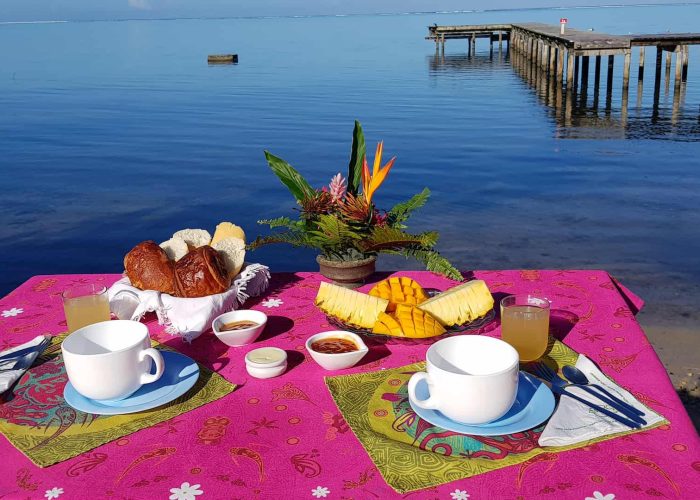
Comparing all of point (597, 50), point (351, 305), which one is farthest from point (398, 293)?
point (597, 50)

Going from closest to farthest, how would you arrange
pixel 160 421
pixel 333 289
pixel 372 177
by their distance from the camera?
pixel 160 421 → pixel 333 289 → pixel 372 177

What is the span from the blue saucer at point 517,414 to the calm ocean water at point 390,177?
6.28 metres

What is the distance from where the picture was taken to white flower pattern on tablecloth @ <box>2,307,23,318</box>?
285 centimetres

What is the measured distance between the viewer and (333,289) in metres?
2.59

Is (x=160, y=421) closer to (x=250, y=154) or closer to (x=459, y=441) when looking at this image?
(x=459, y=441)

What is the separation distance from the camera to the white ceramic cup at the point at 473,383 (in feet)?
5.68

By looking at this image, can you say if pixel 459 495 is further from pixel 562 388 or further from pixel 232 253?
pixel 232 253

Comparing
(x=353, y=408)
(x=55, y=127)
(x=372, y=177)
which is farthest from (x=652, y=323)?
(x=55, y=127)

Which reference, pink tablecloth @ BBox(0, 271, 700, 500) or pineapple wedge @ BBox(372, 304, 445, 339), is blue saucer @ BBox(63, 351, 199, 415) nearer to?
pink tablecloth @ BBox(0, 271, 700, 500)

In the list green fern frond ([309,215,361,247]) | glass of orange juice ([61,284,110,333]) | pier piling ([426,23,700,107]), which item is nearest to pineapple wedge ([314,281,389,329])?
green fern frond ([309,215,361,247])

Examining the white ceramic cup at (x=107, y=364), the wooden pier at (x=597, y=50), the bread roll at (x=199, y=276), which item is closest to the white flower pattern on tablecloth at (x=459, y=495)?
the white ceramic cup at (x=107, y=364)

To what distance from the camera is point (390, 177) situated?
1323 cm

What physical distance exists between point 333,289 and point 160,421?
2.79ft

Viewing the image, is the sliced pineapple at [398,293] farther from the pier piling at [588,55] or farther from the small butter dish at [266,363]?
the pier piling at [588,55]
